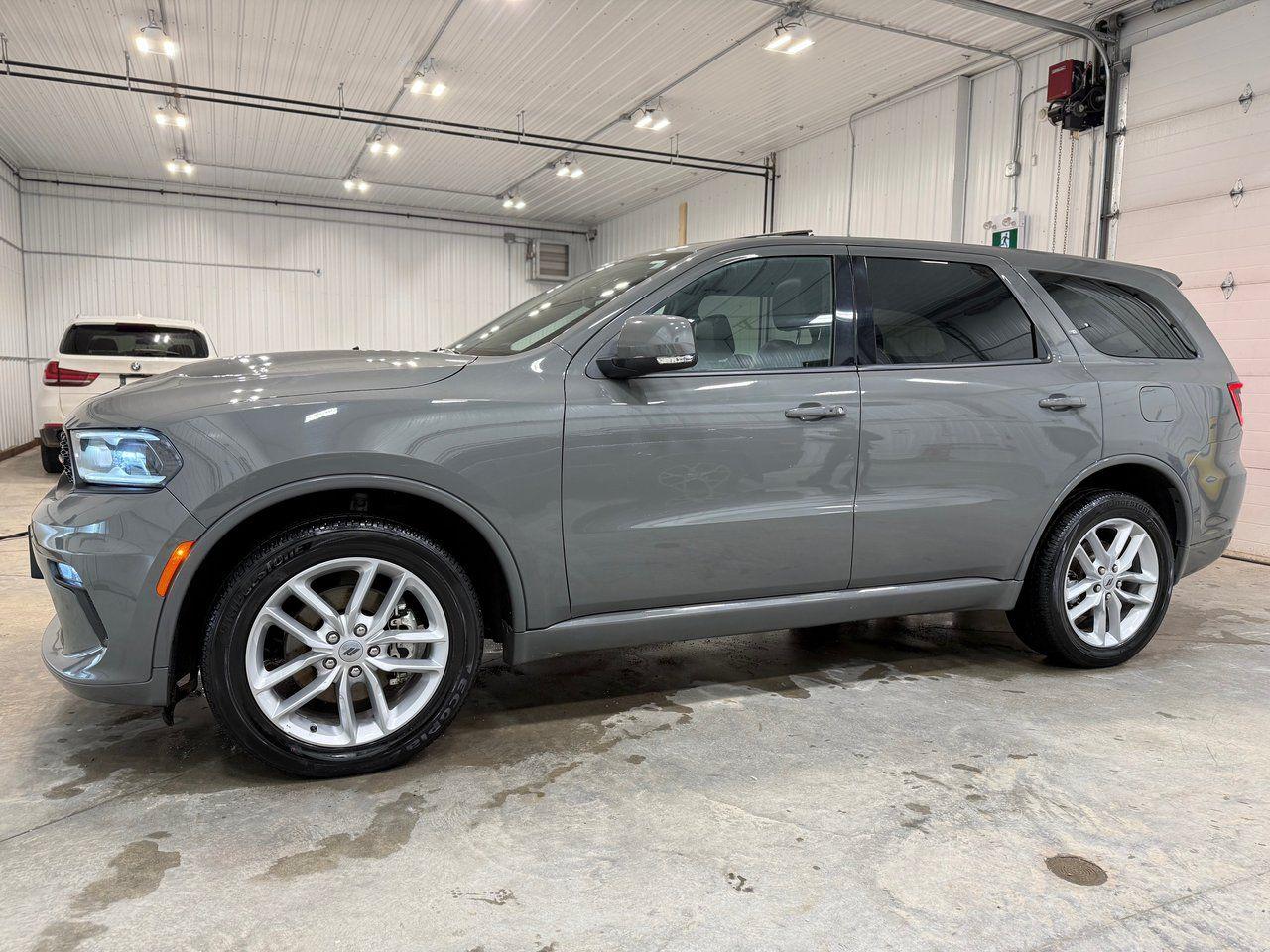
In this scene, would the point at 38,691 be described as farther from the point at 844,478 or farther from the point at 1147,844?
the point at 1147,844

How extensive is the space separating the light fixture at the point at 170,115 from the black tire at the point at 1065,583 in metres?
10.3

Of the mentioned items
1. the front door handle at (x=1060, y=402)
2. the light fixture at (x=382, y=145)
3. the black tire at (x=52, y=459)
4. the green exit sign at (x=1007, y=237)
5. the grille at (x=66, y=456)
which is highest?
the light fixture at (x=382, y=145)

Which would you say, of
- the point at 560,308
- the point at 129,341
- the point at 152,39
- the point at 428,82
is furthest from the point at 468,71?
the point at 560,308

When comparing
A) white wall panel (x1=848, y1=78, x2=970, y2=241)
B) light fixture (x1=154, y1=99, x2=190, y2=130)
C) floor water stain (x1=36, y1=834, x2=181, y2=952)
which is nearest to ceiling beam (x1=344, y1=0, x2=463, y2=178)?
light fixture (x1=154, y1=99, x2=190, y2=130)

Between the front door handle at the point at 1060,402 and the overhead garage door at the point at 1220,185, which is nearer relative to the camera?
the front door handle at the point at 1060,402

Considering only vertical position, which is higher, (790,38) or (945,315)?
(790,38)

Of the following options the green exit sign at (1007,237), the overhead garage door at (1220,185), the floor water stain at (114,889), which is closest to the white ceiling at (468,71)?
the overhead garage door at (1220,185)

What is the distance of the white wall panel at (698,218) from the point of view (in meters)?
12.3

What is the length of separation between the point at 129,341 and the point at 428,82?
154 inches

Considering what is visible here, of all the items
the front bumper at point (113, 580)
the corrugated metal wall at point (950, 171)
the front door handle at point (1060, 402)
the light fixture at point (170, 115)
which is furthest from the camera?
the light fixture at point (170, 115)

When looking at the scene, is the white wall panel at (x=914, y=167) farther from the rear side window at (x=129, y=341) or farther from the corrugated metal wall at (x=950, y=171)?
the rear side window at (x=129, y=341)

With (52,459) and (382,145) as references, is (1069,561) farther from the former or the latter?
(382,145)

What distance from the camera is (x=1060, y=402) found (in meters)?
3.09

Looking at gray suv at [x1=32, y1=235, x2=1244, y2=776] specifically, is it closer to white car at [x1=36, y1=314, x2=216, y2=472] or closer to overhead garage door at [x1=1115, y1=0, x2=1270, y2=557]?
overhead garage door at [x1=1115, y1=0, x2=1270, y2=557]
